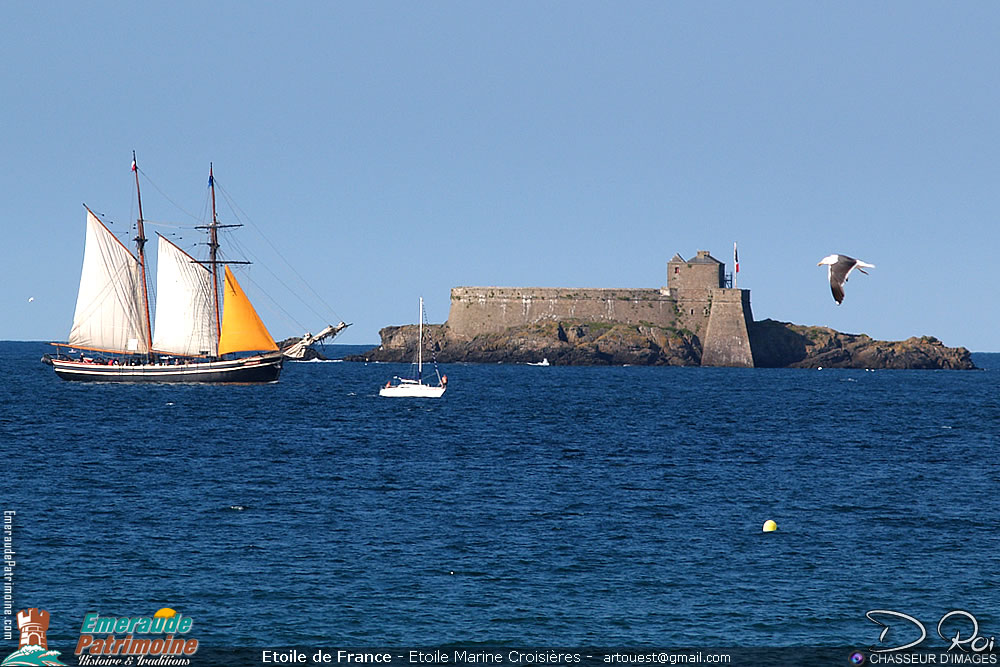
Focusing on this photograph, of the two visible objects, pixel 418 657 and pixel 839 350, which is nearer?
pixel 418 657

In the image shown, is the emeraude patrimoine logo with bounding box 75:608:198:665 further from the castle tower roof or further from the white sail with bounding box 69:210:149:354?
the castle tower roof

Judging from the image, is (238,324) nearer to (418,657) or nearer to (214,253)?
(214,253)

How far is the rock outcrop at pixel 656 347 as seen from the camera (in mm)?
123750

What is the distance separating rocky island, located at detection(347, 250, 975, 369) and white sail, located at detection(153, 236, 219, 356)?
55.3 metres

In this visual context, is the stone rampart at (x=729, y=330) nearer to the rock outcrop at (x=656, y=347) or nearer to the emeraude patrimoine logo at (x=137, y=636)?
the rock outcrop at (x=656, y=347)

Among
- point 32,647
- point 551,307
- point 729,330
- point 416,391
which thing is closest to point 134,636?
point 32,647

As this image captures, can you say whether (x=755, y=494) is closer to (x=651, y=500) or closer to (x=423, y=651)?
(x=651, y=500)

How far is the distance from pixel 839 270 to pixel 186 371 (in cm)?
6748

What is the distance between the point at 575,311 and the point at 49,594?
110 meters

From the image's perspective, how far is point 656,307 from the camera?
4882 inches
